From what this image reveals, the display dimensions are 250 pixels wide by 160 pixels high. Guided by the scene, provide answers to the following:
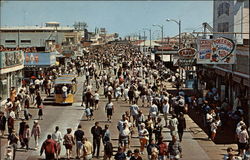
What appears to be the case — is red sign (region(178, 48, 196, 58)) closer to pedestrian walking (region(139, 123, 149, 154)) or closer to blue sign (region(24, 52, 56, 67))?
blue sign (region(24, 52, 56, 67))

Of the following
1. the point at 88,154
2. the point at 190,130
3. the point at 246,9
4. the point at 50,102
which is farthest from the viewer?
the point at 246,9

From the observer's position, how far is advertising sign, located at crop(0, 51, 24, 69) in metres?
29.6

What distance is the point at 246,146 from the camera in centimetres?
1523

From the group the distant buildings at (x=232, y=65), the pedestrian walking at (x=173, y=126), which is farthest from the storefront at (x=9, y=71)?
the pedestrian walking at (x=173, y=126)

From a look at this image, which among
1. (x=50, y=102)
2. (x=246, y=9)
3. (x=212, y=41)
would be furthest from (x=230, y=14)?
(x=50, y=102)

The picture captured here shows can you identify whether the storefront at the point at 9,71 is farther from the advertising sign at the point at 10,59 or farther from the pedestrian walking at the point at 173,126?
the pedestrian walking at the point at 173,126

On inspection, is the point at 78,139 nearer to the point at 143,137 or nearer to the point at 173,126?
the point at 143,137

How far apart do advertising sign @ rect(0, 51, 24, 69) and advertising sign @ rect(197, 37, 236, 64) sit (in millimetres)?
11953

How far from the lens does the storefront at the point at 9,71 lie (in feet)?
97.6

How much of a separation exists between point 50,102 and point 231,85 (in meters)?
10.9

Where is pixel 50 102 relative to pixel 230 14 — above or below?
below

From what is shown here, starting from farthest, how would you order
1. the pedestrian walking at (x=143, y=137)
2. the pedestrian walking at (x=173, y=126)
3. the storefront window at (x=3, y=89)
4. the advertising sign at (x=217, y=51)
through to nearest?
the storefront window at (x=3, y=89) < the advertising sign at (x=217, y=51) < the pedestrian walking at (x=173, y=126) < the pedestrian walking at (x=143, y=137)

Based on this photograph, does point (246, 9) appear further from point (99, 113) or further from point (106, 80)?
point (99, 113)

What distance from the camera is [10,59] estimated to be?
1264 inches
